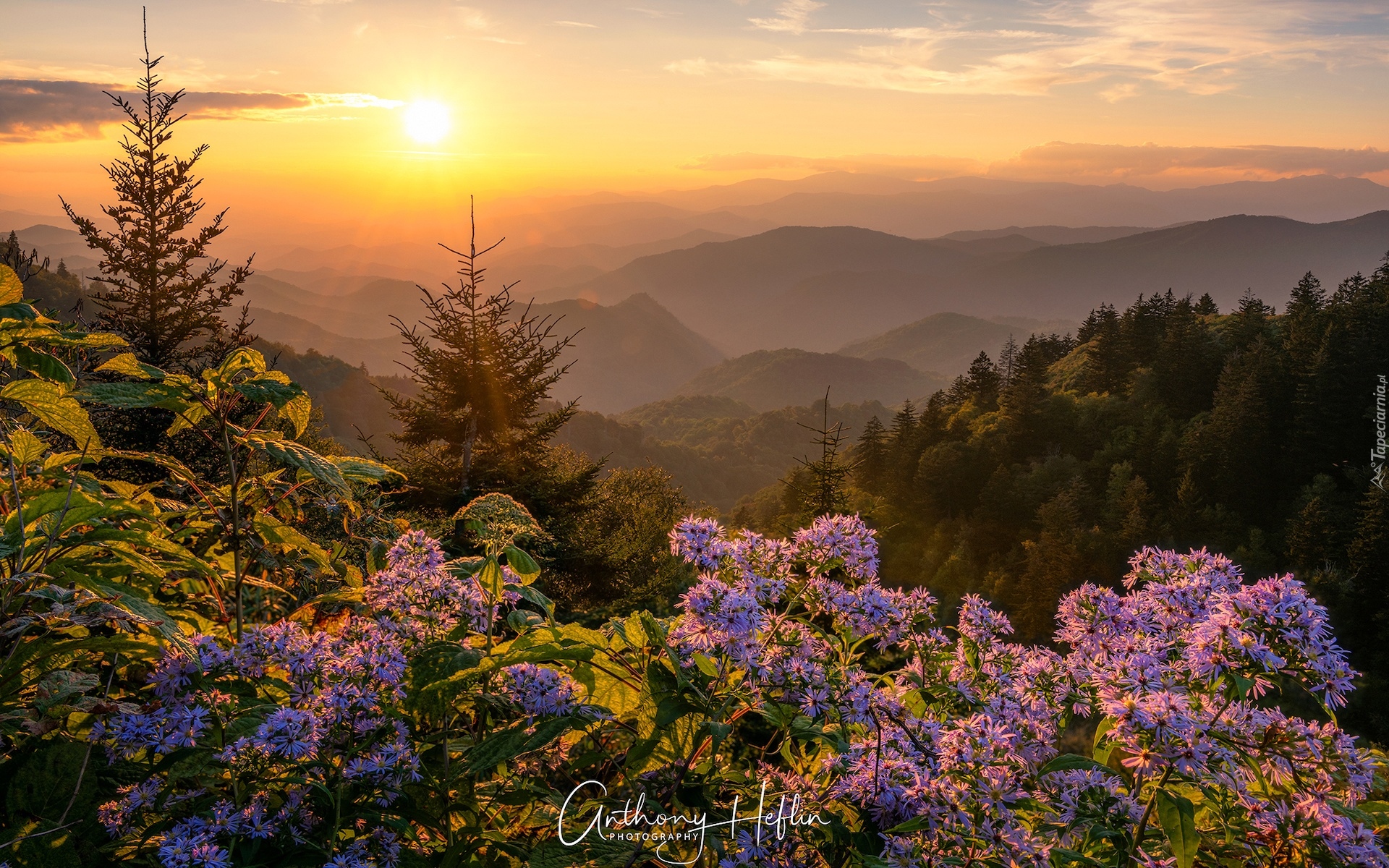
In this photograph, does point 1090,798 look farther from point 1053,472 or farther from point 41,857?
point 1053,472

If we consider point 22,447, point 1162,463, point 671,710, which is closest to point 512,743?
point 671,710

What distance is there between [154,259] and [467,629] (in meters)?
20.6

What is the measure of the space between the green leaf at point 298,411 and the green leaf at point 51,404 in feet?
1.77

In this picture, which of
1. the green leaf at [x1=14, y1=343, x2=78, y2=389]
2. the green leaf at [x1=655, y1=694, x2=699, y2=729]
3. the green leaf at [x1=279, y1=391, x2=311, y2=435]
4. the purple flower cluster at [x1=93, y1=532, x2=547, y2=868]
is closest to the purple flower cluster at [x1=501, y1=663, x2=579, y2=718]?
the purple flower cluster at [x1=93, y1=532, x2=547, y2=868]

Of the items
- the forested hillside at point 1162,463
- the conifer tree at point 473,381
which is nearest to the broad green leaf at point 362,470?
the conifer tree at point 473,381

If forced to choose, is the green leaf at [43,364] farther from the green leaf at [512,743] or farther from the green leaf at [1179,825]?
the green leaf at [1179,825]

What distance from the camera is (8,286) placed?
Answer: 2354 millimetres

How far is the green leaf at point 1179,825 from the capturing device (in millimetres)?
1592

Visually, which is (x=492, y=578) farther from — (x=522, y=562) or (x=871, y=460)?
(x=871, y=460)

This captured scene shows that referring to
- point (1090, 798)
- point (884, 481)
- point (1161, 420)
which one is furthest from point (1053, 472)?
point (1090, 798)

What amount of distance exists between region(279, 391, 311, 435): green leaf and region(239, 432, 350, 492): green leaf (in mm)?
98

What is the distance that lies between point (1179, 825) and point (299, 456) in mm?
2414

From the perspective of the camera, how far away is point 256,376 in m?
2.27

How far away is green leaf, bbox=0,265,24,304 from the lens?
2328 millimetres
